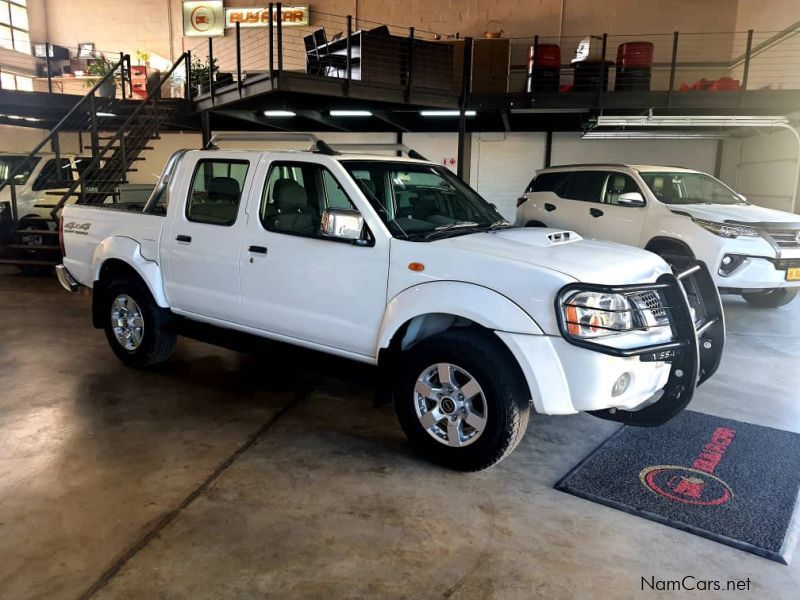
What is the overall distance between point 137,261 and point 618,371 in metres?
3.66

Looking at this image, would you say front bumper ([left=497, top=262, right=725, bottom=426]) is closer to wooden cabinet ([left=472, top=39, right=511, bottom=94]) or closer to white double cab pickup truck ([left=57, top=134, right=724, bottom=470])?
white double cab pickup truck ([left=57, top=134, right=724, bottom=470])

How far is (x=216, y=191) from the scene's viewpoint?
452 centimetres

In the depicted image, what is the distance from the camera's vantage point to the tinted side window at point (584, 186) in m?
8.73

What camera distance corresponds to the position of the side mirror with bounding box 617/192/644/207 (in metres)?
7.77

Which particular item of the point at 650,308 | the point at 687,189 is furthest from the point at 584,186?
the point at 650,308

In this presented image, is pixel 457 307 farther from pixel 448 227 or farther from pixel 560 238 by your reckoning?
pixel 560 238

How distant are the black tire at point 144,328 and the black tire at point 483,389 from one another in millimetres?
2392

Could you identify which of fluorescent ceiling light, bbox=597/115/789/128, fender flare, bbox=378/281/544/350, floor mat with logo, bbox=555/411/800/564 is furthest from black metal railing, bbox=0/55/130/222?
floor mat with logo, bbox=555/411/800/564

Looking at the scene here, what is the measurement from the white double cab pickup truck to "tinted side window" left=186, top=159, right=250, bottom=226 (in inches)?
0.6

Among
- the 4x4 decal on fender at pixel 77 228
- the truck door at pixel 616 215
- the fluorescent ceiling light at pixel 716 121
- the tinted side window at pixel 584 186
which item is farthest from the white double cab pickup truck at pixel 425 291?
the fluorescent ceiling light at pixel 716 121

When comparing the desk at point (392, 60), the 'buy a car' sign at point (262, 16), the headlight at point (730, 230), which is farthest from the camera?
the 'buy a car' sign at point (262, 16)

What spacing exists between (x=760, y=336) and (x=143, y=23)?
17893 millimetres

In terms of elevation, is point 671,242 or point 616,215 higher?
point 616,215

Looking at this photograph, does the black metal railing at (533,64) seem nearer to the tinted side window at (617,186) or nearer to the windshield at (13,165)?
the tinted side window at (617,186)
